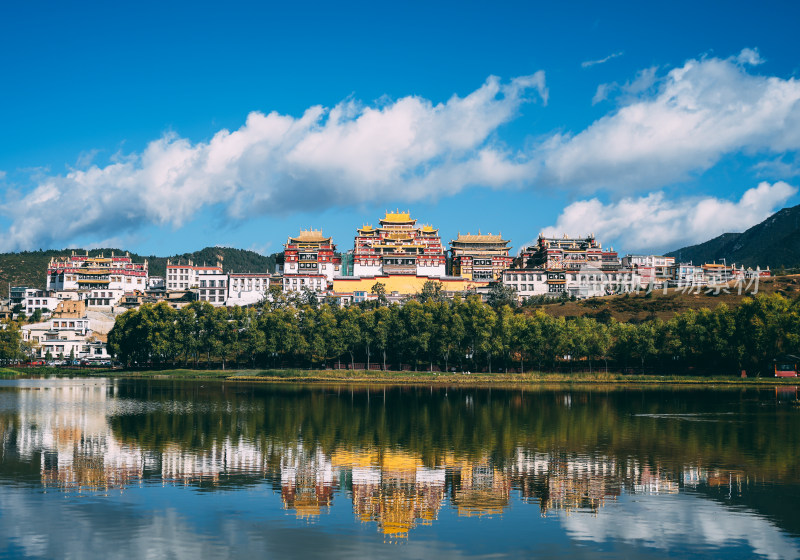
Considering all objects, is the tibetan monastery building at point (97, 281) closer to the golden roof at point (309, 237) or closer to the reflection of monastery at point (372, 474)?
the golden roof at point (309, 237)

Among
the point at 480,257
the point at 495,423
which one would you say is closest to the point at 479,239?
the point at 480,257

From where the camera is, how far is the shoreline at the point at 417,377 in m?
78.6

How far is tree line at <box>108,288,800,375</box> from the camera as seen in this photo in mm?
83375

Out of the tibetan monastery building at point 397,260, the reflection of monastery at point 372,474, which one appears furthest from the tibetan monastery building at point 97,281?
the reflection of monastery at point 372,474

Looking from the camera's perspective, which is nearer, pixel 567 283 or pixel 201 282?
pixel 567 283

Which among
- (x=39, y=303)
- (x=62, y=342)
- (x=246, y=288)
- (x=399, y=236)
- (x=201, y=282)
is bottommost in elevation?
(x=62, y=342)

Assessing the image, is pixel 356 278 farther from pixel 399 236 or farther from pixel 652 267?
pixel 652 267

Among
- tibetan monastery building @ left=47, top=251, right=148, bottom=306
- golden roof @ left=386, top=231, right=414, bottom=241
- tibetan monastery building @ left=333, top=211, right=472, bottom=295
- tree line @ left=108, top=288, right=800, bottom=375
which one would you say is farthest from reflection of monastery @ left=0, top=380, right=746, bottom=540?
tibetan monastery building @ left=47, top=251, right=148, bottom=306

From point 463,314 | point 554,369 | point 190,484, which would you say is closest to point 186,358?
point 463,314

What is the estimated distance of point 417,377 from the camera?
85.8 metres

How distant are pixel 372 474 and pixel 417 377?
56901 millimetres

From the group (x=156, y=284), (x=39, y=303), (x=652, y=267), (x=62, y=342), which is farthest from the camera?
(x=652, y=267)

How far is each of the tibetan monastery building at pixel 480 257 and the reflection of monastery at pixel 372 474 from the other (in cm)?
11380

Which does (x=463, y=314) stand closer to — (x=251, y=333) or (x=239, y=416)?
(x=251, y=333)
